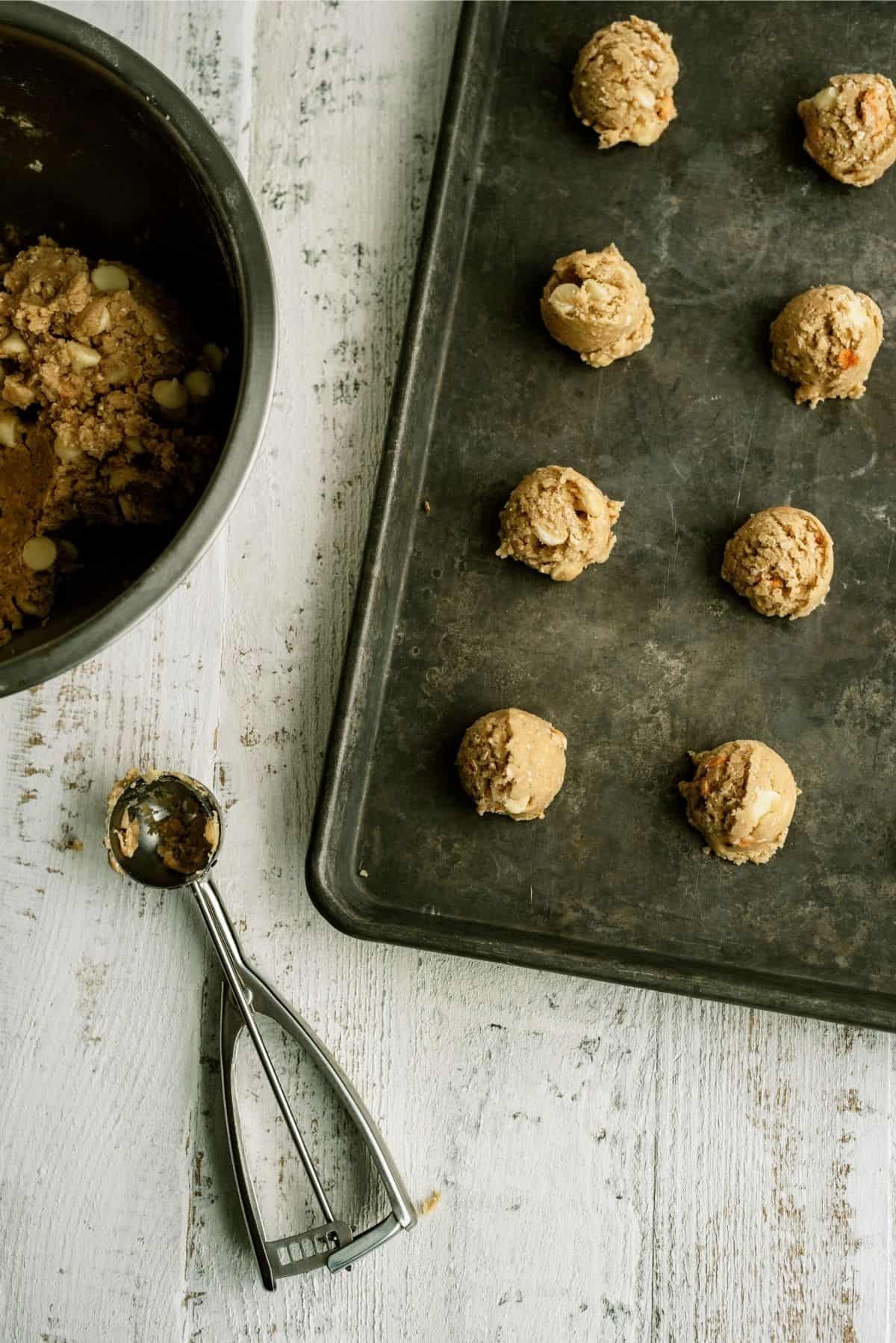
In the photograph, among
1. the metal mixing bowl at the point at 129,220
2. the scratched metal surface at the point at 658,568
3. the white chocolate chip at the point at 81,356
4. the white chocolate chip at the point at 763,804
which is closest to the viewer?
the metal mixing bowl at the point at 129,220

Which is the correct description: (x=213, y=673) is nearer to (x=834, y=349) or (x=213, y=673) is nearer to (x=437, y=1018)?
(x=437, y=1018)

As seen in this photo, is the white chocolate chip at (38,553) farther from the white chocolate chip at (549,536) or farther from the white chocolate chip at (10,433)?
the white chocolate chip at (549,536)

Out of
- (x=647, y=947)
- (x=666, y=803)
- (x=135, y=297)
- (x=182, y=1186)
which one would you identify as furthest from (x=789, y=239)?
(x=182, y=1186)

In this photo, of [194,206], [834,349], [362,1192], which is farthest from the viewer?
[362,1192]

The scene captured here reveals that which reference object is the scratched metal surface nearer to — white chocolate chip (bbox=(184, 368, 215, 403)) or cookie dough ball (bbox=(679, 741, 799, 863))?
cookie dough ball (bbox=(679, 741, 799, 863))

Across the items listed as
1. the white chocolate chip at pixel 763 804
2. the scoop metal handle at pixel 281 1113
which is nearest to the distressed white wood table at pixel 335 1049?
the scoop metal handle at pixel 281 1113

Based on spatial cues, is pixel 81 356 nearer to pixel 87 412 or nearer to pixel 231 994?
pixel 87 412
